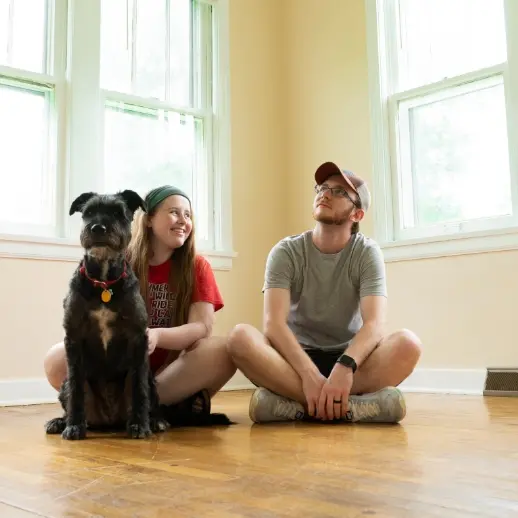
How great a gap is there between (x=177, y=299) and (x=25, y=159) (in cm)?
162

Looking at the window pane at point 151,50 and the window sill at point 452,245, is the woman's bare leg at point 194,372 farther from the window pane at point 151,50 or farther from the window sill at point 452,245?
the window pane at point 151,50

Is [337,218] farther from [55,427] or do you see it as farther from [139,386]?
[55,427]

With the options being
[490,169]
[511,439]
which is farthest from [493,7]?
→ [511,439]

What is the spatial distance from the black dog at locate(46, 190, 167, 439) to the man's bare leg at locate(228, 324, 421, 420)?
0.40 meters

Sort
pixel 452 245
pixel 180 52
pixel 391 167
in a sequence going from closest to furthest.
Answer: pixel 452 245, pixel 391 167, pixel 180 52

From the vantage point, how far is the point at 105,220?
1879 millimetres

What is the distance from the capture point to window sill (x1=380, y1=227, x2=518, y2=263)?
3.35 metres

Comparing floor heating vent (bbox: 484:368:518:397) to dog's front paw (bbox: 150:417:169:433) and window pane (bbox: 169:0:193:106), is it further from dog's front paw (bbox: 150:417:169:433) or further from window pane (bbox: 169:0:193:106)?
window pane (bbox: 169:0:193:106)

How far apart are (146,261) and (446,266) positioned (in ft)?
6.27

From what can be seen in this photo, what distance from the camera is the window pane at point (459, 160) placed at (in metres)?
3.50

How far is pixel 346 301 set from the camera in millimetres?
2416

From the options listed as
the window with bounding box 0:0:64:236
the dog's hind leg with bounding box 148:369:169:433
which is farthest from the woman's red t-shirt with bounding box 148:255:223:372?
the window with bounding box 0:0:64:236

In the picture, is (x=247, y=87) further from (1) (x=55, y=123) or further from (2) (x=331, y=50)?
(1) (x=55, y=123)

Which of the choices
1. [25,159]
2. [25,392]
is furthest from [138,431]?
[25,159]
